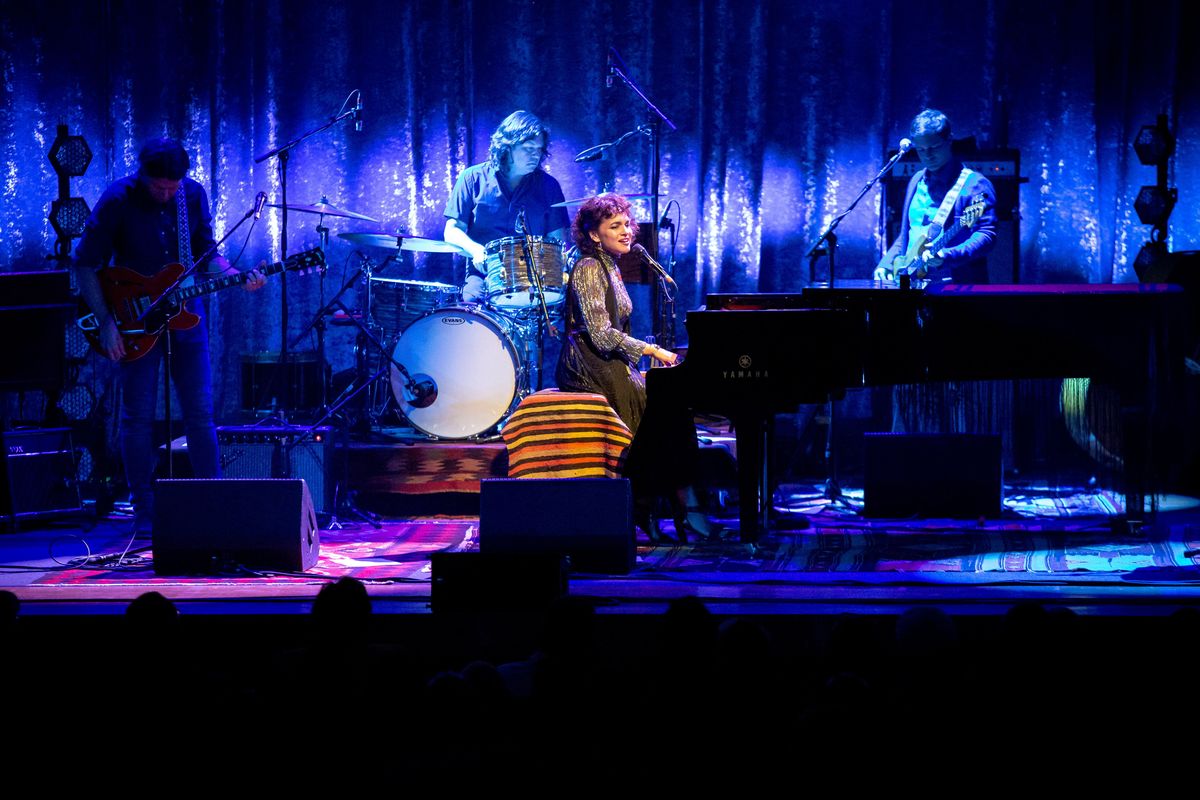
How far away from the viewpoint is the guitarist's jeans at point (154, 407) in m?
6.34

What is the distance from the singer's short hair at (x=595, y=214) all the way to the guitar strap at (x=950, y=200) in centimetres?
230

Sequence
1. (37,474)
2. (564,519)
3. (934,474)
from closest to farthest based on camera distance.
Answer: (564,519), (934,474), (37,474)

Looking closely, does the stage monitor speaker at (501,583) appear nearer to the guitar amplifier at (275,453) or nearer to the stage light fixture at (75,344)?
the guitar amplifier at (275,453)

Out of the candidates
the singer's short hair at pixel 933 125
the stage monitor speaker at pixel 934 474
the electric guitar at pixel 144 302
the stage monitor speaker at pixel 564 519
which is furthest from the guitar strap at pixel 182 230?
the singer's short hair at pixel 933 125

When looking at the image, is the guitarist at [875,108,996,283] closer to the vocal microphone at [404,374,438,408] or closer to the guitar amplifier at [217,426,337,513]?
the vocal microphone at [404,374,438,408]

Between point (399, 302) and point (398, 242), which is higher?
point (398, 242)

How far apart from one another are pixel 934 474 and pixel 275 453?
3588 millimetres

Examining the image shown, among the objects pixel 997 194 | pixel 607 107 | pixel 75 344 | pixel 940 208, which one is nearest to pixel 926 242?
pixel 940 208

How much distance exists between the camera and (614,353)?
6305 mm

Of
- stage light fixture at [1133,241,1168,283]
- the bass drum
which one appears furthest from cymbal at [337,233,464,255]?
stage light fixture at [1133,241,1168,283]

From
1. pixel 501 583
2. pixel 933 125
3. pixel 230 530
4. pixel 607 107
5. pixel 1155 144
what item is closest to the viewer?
pixel 501 583

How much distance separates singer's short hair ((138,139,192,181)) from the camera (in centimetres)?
615

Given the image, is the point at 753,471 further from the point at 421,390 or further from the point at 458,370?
the point at 421,390

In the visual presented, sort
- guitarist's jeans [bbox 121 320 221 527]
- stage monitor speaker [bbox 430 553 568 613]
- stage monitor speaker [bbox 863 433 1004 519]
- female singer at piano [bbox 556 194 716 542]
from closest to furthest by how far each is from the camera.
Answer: stage monitor speaker [bbox 430 553 568 613], female singer at piano [bbox 556 194 716 542], guitarist's jeans [bbox 121 320 221 527], stage monitor speaker [bbox 863 433 1004 519]
